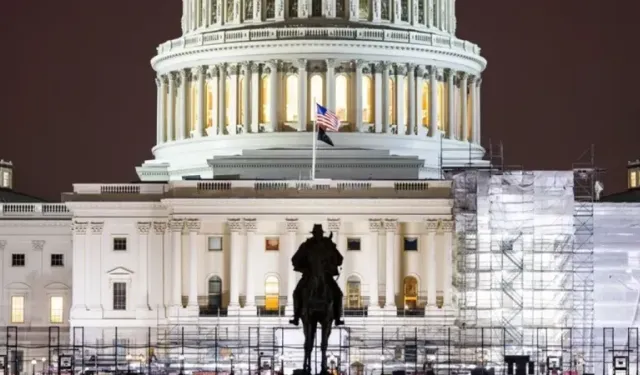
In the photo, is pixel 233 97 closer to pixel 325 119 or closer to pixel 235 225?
pixel 325 119

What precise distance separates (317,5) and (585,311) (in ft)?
126

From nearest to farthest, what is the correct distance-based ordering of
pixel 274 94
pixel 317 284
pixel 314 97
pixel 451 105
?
pixel 317 284 < pixel 274 94 < pixel 314 97 < pixel 451 105

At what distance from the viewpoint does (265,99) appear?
601ft

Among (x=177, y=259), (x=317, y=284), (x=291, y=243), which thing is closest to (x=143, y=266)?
(x=177, y=259)

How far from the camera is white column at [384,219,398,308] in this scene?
16438 cm

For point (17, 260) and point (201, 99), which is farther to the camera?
point (201, 99)

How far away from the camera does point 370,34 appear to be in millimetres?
182000

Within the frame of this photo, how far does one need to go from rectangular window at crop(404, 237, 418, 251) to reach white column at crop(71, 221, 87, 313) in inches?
755

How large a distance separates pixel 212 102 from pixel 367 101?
10.6m

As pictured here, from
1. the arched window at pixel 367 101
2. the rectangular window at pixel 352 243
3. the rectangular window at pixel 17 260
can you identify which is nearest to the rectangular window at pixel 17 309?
the rectangular window at pixel 17 260

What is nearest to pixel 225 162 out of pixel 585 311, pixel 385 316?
pixel 385 316

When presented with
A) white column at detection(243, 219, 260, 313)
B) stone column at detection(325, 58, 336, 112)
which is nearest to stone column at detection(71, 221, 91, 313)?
white column at detection(243, 219, 260, 313)

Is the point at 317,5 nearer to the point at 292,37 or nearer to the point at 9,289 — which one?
the point at 292,37

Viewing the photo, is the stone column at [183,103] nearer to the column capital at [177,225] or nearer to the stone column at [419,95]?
the stone column at [419,95]
